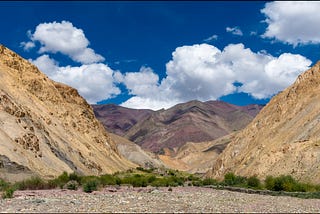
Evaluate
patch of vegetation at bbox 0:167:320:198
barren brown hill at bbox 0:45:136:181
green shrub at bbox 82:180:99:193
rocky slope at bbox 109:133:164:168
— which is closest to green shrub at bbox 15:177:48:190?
patch of vegetation at bbox 0:167:320:198

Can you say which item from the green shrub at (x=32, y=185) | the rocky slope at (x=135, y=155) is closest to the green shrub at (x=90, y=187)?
the green shrub at (x=32, y=185)

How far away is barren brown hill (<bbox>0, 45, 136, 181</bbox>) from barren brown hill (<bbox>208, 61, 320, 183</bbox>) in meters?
24.2

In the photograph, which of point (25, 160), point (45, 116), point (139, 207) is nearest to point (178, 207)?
point (139, 207)

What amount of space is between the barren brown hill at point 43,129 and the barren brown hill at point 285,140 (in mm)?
24199

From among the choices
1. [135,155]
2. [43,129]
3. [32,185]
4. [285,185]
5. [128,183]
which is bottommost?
[32,185]

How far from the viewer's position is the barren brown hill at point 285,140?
52.4m

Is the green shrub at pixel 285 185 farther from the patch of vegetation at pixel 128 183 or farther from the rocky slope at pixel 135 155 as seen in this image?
the rocky slope at pixel 135 155

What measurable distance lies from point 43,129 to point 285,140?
1394 inches

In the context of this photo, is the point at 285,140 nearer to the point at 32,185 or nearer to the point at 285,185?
the point at 285,185

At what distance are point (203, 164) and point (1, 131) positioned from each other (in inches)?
5153

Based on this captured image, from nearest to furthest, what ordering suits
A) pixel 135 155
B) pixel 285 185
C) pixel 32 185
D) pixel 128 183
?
1. pixel 32 185
2. pixel 285 185
3. pixel 128 183
4. pixel 135 155

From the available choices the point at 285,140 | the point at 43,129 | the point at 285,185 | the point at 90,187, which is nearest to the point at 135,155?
the point at 43,129

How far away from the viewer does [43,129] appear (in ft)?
205

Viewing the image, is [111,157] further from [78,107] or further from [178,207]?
[178,207]
